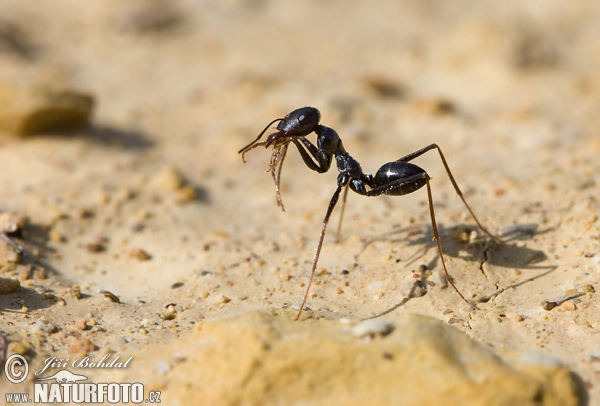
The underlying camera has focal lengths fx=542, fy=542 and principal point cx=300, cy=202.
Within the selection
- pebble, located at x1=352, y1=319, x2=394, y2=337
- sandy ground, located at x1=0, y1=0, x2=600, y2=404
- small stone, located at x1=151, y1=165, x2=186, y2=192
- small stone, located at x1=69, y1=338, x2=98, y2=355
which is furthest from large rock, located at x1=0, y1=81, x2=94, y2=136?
pebble, located at x1=352, y1=319, x2=394, y2=337

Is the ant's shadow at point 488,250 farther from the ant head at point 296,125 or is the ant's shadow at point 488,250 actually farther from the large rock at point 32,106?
the large rock at point 32,106

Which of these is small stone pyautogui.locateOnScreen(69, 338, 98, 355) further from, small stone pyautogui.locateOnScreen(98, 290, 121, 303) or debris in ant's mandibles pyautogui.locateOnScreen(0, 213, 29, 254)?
debris in ant's mandibles pyautogui.locateOnScreen(0, 213, 29, 254)

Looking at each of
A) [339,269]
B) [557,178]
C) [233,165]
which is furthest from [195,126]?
[557,178]

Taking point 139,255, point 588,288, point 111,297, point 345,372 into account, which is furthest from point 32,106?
point 588,288

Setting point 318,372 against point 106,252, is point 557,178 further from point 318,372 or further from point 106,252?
point 106,252

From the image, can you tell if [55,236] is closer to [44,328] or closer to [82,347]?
[44,328]

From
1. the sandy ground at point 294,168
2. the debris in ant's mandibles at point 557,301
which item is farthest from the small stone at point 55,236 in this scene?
the debris in ant's mandibles at point 557,301

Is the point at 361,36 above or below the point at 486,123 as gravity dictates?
above
